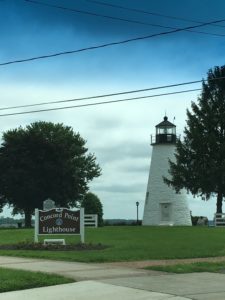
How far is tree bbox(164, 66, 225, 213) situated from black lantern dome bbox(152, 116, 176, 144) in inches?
90.1

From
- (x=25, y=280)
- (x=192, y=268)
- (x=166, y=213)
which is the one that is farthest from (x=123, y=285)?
(x=166, y=213)

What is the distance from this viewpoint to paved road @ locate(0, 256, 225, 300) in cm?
1230

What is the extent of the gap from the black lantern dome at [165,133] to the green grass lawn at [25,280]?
1802 inches

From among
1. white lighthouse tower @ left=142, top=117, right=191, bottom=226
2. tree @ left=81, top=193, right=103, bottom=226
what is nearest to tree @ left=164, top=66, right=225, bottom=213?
white lighthouse tower @ left=142, top=117, right=191, bottom=226

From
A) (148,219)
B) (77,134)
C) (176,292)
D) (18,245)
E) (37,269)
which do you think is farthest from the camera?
(77,134)

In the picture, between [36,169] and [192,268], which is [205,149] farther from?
[192,268]

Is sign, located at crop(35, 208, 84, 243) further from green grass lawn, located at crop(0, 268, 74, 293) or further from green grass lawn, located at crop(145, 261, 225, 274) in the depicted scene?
green grass lawn, located at crop(0, 268, 74, 293)

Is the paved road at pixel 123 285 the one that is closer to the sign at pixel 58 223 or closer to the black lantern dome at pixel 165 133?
the sign at pixel 58 223

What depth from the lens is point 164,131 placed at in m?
61.8

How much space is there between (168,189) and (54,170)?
11438mm

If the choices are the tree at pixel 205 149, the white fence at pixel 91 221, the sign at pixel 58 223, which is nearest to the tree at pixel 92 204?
the tree at pixel 205 149

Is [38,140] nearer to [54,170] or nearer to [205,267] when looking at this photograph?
[54,170]

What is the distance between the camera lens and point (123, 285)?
45.0ft

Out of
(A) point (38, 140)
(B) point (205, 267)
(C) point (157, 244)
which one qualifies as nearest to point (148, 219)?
(A) point (38, 140)
